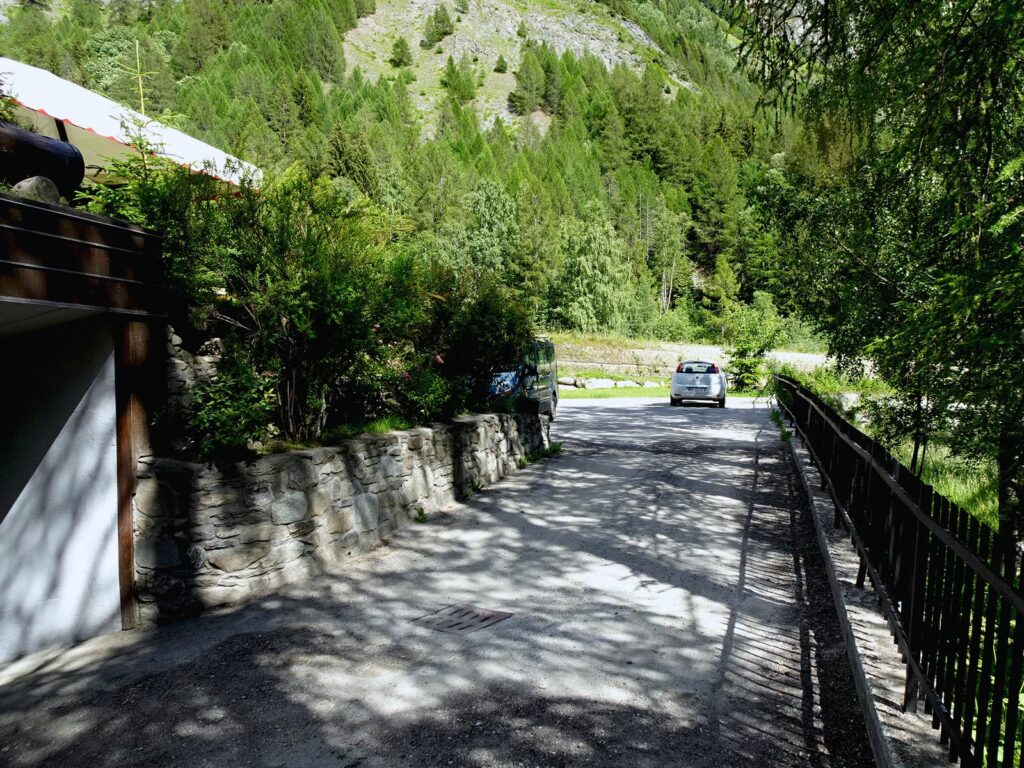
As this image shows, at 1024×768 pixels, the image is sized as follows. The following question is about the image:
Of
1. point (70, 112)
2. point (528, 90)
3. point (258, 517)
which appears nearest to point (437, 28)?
point (528, 90)

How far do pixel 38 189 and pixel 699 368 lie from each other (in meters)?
20.3

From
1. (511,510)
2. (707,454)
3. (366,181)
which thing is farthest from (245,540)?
(366,181)

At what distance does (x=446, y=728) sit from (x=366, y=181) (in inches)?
2661

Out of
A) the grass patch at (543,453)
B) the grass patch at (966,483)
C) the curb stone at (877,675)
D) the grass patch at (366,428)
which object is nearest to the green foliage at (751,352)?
the grass patch at (966,483)

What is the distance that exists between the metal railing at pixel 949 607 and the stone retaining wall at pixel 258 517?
4.26 meters

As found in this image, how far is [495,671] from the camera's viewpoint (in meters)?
4.01

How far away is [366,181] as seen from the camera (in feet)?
217

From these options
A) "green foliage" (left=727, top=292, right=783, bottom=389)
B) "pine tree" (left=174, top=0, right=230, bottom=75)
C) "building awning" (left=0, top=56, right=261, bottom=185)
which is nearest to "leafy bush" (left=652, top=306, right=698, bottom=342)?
"green foliage" (left=727, top=292, right=783, bottom=389)

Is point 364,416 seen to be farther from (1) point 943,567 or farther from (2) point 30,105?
(1) point 943,567

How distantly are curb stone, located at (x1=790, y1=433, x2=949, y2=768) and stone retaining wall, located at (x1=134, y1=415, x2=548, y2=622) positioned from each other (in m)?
4.09

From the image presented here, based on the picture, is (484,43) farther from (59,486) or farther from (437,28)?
(59,486)

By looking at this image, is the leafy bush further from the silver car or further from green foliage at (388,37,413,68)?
green foliage at (388,37,413,68)

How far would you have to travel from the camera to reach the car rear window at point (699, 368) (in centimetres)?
2245

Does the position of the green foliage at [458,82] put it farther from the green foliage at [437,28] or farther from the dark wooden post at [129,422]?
the dark wooden post at [129,422]
